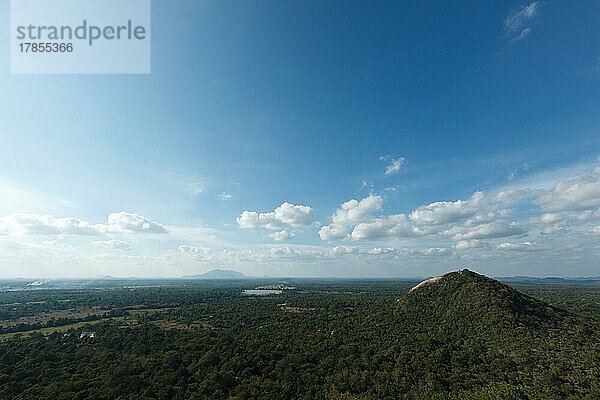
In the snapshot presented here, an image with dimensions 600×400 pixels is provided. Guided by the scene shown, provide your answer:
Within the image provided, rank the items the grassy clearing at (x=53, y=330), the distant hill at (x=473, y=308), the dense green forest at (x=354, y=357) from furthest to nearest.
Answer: the grassy clearing at (x=53, y=330) < the distant hill at (x=473, y=308) < the dense green forest at (x=354, y=357)

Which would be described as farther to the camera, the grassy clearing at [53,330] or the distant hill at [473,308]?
the grassy clearing at [53,330]

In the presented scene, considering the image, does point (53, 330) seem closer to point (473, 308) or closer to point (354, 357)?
point (354, 357)

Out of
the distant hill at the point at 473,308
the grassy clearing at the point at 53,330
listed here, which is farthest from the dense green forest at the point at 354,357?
the grassy clearing at the point at 53,330

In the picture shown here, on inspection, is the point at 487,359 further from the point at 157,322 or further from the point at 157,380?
the point at 157,322

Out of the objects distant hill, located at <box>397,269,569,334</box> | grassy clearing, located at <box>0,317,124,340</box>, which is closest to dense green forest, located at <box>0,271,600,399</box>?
distant hill, located at <box>397,269,569,334</box>

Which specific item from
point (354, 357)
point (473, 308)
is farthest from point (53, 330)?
point (473, 308)

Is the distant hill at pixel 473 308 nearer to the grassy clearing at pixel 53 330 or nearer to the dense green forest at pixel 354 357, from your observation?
the dense green forest at pixel 354 357

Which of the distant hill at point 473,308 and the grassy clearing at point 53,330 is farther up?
the distant hill at point 473,308
